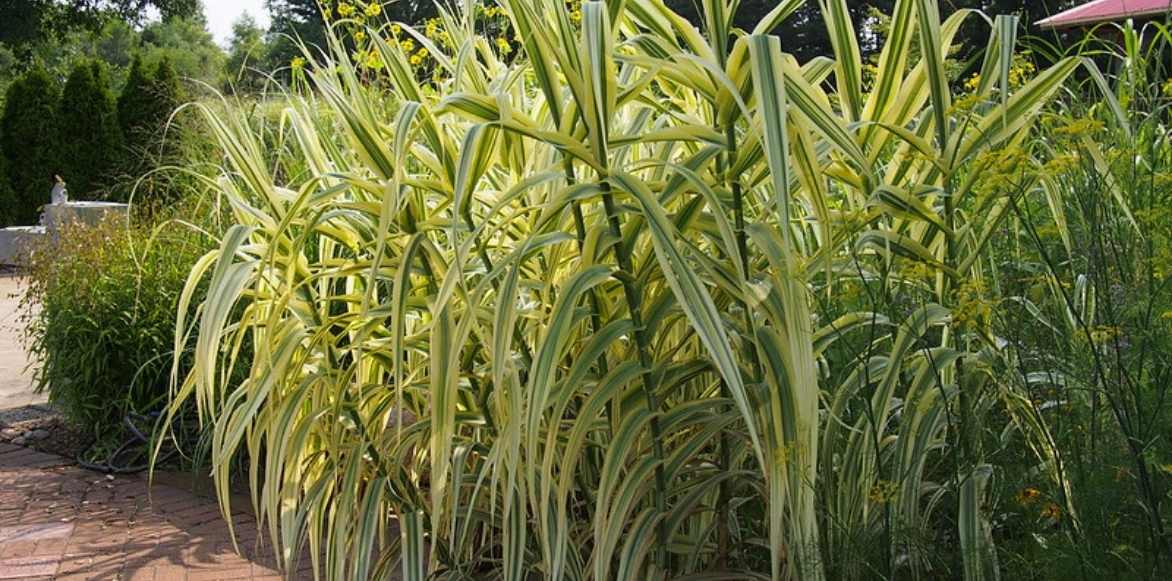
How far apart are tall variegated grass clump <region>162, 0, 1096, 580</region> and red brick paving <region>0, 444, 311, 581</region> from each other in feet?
3.38

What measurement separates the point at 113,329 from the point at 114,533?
118 centimetres

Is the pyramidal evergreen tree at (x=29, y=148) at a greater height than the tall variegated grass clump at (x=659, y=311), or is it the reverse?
the pyramidal evergreen tree at (x=29, y=148)

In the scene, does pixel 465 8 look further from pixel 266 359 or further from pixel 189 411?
pixel 189 411

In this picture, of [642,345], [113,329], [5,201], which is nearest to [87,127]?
[5,201]

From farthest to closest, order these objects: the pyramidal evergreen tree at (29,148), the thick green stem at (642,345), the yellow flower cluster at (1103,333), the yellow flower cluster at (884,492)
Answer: the pyramidal evergreen tree at (29,148) < the thick green stem at (642,345) < the yellow flower cluster at (884,492) < the yellow flower cluster at (1103,333)

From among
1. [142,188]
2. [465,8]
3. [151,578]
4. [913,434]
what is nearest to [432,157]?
[465,8]

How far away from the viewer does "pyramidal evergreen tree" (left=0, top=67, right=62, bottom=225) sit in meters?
18.7

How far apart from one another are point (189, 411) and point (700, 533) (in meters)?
2.92

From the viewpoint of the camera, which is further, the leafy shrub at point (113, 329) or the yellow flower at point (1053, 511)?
the leafy shrub at point (113, 329)

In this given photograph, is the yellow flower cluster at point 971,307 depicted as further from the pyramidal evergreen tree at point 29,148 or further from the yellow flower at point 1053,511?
the pyramidal evergreen tree at point 29,148

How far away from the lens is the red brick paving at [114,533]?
11.8ft

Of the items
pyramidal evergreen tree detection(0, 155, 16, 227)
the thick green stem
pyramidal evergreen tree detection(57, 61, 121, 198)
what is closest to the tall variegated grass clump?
the thick green stem

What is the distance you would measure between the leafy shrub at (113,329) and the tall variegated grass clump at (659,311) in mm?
2373

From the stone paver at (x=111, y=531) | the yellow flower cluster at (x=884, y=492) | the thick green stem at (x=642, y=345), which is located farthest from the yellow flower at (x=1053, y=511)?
the stone paver at (x=111, y=531)
